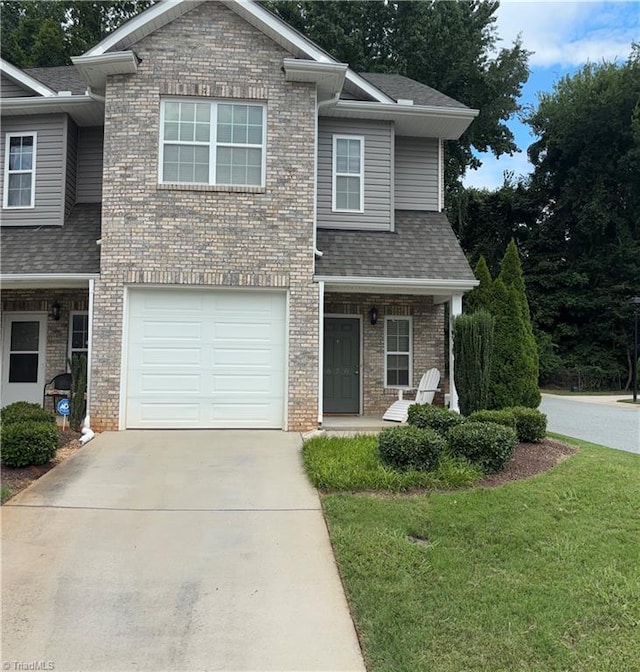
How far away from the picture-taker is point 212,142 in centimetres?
965

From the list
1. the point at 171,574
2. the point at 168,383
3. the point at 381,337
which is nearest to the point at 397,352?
the point at 381,337

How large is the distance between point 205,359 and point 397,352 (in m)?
4.30

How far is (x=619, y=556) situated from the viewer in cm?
459

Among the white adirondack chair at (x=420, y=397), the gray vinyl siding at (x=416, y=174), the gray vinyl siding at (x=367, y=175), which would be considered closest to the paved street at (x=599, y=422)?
the white adirondack chair at (x=420, y=397)

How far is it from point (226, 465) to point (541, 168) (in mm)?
31491

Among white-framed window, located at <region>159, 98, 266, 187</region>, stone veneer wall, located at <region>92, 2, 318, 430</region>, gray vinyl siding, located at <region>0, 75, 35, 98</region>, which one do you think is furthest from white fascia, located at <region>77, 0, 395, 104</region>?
gray vinyl siding, located at <region>0, 75, 35, 98</region>

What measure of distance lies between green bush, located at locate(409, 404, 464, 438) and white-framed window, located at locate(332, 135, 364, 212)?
193 inches

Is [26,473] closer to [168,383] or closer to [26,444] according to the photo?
[26,444]

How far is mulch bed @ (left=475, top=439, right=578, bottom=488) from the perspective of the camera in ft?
21.8

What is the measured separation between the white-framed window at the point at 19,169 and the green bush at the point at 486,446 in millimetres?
9337

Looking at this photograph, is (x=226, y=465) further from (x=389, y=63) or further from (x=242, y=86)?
(x=389, y=63)

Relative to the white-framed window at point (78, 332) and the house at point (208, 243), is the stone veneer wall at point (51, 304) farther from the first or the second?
the house at point (208, 243)

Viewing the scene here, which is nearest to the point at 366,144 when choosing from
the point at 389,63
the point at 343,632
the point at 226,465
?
the point at 226,465

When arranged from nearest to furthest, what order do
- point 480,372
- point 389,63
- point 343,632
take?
point 343,632 → point 480,372 → point 389,63
